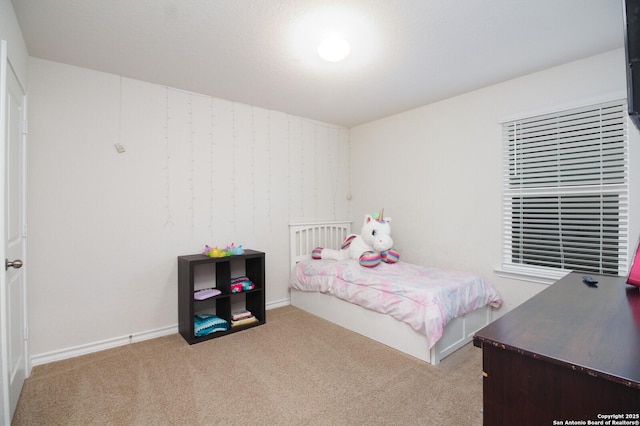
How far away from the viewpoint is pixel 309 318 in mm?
3244

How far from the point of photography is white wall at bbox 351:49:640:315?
243cm

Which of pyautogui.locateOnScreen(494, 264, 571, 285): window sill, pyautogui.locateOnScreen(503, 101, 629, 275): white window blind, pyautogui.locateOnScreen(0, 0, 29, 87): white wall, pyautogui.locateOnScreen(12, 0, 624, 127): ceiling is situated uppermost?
pyautogui.locateOnScreen(12, 0, 624, 127): ceiling

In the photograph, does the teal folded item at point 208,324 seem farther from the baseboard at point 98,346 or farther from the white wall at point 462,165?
the white wall at point 462,165

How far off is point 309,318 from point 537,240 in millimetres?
2254

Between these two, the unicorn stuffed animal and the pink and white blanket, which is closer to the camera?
the pink and white blanket

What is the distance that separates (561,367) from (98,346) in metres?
3.07

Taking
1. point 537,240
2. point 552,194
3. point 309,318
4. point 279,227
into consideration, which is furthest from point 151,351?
point 552,194

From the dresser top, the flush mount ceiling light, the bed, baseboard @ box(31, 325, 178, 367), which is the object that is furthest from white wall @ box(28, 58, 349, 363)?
the dresser top

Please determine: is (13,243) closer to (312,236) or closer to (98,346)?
(98,346)

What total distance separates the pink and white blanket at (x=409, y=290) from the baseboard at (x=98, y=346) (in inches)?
57.9

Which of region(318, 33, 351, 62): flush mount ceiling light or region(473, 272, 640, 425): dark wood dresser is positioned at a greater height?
region(318, 33, 351, 62): flush mount ceiling light

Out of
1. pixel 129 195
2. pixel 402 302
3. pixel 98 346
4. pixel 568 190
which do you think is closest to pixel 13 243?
pixel 129 195

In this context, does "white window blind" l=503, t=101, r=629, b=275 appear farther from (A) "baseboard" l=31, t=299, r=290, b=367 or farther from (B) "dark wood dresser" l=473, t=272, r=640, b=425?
(A) "baseboard" l=31, t=299, r=290, b=367

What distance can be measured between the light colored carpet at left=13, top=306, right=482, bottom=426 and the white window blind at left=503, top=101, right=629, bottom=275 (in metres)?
1.12
